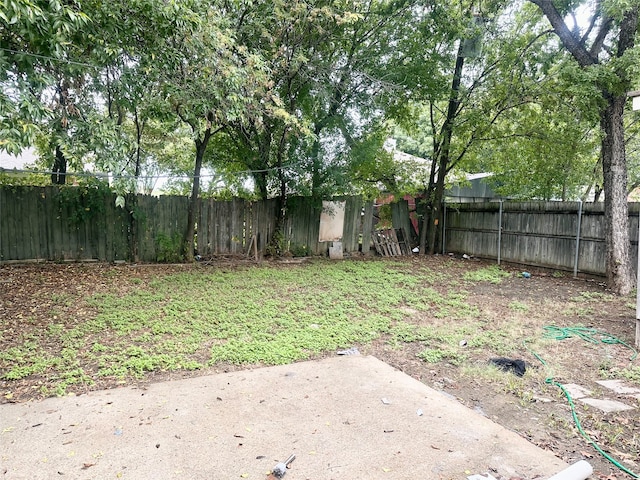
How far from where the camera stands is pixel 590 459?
229cm

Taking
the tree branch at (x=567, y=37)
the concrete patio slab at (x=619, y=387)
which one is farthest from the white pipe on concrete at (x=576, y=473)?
the tree branch at (x=567, y=37)

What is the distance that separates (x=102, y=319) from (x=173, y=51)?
10.8 feet

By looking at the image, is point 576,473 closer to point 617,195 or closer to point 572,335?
point 572,335

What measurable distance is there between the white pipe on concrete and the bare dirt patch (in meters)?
0.18

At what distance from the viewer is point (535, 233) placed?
29.1 feet

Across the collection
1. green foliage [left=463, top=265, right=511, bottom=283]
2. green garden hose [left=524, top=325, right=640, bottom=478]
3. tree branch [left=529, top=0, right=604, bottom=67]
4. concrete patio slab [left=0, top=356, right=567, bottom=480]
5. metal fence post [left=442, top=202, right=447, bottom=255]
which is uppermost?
tree branch [left=529, top=0, right=604, bottom=67]

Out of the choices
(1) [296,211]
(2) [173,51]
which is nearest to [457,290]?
(1) [296,211]

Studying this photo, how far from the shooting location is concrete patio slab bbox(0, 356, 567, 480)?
2078 millimetres

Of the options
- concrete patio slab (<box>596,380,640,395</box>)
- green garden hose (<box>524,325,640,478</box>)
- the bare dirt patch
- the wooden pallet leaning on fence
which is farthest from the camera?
the wooden pallet leaning on fence

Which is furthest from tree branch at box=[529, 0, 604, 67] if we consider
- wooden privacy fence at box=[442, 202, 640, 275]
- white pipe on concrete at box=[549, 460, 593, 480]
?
white pipe on concrete at box=[549, 460, 593, 480]

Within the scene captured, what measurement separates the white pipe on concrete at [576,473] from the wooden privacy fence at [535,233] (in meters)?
6.27

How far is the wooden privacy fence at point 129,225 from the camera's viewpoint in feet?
23.6

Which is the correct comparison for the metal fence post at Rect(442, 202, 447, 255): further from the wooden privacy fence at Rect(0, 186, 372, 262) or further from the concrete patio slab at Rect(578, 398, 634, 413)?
the concrete patio slab at Rect(578, 398, 634, 413)

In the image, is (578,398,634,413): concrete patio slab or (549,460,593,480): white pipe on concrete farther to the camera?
(578,398,634,413): concrete patio slab
